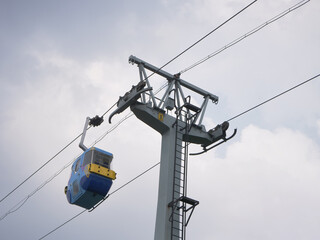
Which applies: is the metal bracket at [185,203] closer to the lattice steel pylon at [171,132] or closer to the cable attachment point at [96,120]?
the lattice steel pylon at [171,132]

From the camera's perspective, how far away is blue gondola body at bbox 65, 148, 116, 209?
17.3 m

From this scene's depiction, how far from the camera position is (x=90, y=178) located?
→ 17234 millimetres

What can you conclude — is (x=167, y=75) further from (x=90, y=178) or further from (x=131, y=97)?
(x=90, y=178)

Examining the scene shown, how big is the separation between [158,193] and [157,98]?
3.54 metres

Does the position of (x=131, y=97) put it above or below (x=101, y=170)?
above

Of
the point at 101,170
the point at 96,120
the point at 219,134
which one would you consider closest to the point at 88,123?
the point at 96,120

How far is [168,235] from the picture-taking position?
1397cm

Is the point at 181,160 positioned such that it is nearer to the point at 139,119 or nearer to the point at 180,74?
the point at 139,119

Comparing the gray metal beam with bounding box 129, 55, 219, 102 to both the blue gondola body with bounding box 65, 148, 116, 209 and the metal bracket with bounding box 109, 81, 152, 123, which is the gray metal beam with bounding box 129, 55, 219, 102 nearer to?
the metal bracket with bounding box 109, 81, 152, 123

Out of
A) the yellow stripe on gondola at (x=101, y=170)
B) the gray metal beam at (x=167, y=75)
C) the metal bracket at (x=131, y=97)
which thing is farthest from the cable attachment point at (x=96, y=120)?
the gray metal beam at (x=167, y=75)

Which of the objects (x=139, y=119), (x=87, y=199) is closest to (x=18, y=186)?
(x=87, y=199)

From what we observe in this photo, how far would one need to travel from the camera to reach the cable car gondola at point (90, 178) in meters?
17.3

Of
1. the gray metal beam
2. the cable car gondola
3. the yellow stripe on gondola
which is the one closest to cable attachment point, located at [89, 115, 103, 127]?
the cable car gondola

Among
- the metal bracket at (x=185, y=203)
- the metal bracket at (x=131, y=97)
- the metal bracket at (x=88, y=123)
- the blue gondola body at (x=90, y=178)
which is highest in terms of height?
the metal bracket at (x=88, y=123)
